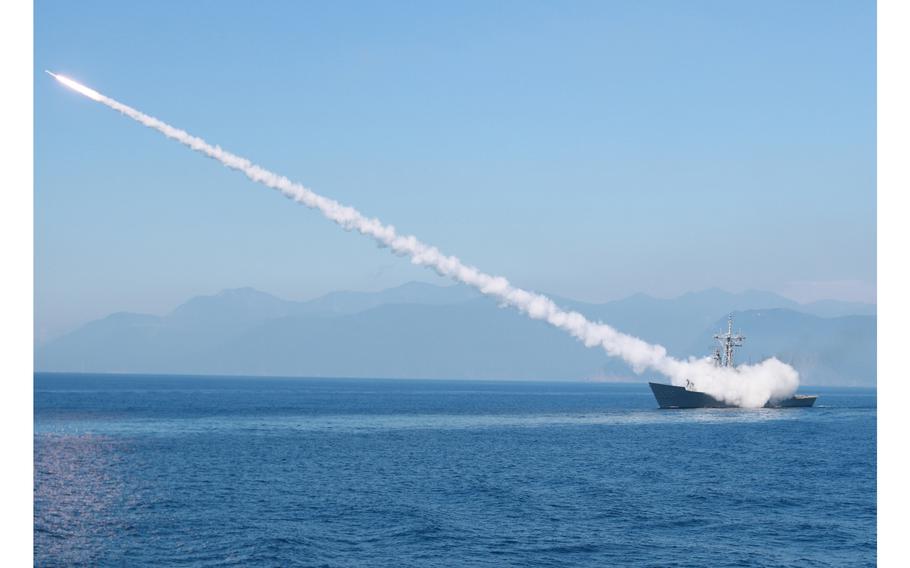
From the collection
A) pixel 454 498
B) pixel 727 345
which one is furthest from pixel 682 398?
pixel 454 498

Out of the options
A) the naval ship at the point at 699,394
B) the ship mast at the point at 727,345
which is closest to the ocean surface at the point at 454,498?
the naval ship at the point at 699,394

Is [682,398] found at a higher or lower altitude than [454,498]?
lower

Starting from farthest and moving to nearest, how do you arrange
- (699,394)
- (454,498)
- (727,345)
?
(727,345)
(699,394)
(454,498)

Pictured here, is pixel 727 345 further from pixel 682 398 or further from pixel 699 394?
pixel 682 398

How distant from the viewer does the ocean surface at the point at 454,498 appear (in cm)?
4756

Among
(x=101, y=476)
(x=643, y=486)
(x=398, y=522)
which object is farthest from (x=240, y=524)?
(x=643, y=486)

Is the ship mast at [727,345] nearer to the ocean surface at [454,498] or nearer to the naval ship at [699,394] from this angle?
the naval ship at [699,394]

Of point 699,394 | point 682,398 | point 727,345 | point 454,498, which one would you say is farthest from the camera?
point 727,345

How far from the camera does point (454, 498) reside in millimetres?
63656

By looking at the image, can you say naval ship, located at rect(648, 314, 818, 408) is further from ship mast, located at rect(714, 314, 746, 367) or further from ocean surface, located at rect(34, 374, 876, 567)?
ocean surface, located at rect(34, 374, 876, 567)

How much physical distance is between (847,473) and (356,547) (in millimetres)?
51847

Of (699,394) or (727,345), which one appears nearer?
(699,394)

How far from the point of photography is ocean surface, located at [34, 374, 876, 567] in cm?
4756

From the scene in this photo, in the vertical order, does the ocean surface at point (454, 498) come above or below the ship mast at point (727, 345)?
below
